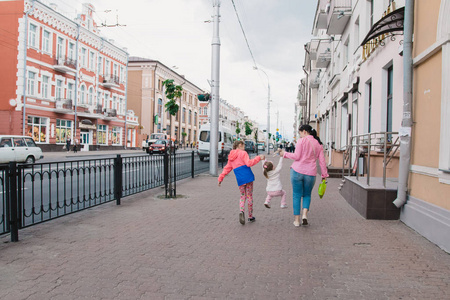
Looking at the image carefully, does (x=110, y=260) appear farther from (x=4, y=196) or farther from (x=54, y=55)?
(x=54, y=55)

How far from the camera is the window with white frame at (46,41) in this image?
32269 millimetres

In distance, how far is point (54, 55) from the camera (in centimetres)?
3362

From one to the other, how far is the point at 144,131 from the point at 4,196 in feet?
172

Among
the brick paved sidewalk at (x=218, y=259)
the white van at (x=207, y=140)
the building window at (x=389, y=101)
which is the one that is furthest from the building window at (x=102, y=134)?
the brick paved sidewalk at (x=218, y=259)

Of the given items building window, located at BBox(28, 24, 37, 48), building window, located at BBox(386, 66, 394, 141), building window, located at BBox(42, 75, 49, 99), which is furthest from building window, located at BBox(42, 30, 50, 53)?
building window, located at BBox(386, 66, 394, 141)

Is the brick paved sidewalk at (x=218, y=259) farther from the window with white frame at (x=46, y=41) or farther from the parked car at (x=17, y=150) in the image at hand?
the window with white frame at (x=46, y=41)

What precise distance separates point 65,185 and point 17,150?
44.2 feet

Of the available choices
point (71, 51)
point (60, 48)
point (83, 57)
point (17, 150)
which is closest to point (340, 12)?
point (17, 150)

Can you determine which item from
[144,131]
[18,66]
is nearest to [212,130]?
[18,66]

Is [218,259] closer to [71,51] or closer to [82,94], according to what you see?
[71,51]

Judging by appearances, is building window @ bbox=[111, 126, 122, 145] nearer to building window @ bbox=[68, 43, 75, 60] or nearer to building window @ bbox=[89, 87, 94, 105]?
building window @ bbox=[89, 87, 94, 105]

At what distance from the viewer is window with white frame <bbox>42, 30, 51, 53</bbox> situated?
32269 mm

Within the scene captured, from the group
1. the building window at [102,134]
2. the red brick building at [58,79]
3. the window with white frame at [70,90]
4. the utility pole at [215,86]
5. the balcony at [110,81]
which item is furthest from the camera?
the balcony at [110,81]

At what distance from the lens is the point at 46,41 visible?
107 feet
